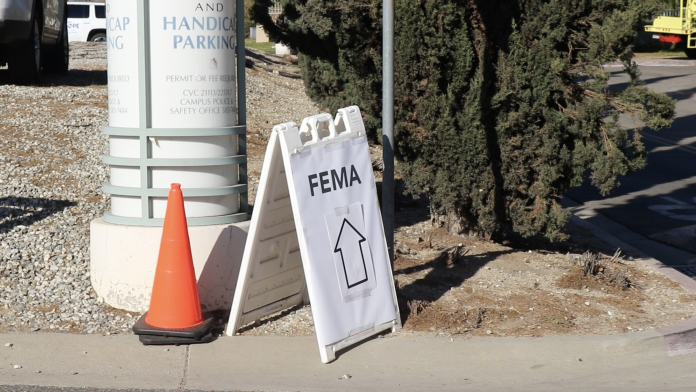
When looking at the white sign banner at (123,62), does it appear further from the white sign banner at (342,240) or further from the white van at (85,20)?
the white van at (85,20)

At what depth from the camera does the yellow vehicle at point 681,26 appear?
29.6 m

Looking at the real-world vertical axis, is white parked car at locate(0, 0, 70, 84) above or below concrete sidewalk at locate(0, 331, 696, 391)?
above

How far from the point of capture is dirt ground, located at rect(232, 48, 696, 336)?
18.2ft

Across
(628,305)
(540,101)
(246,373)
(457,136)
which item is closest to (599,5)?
(540,101)

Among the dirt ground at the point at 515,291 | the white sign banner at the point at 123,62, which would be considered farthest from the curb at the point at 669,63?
the white sign banner at the point at 123,62

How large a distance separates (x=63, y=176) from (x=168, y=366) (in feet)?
14.2

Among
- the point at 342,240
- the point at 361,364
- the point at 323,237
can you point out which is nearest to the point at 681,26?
the point at 342,240

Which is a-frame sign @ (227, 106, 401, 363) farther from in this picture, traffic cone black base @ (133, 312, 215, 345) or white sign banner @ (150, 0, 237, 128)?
white sign banner @ (150, 0, 237, 128)

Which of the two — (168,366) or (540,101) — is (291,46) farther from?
(168,366)

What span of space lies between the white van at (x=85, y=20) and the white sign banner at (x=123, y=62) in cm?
2398

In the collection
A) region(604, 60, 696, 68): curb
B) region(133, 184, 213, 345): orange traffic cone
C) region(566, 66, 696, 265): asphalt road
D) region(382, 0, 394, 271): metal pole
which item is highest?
region(604, 60, 696, 68): curb

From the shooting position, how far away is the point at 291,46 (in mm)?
7559

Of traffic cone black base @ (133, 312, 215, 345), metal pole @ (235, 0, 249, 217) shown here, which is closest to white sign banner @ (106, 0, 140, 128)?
metal pole @ (235, 0, 249, 217)

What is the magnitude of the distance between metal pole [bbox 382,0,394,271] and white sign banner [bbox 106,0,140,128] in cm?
179
